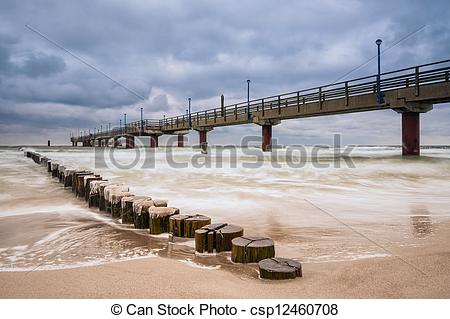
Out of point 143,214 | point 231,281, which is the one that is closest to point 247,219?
point 143,214

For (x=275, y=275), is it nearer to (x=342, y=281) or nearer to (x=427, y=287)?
(x=342, y=281)

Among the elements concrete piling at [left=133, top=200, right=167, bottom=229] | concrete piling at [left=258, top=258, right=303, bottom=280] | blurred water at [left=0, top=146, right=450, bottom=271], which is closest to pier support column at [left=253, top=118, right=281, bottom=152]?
blurred water at [left=0, top=146, right=450, bottom=271]

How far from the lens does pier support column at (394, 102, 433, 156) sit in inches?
779

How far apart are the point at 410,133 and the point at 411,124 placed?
66cm

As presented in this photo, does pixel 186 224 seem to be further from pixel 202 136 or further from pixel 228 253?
pixel 202 136

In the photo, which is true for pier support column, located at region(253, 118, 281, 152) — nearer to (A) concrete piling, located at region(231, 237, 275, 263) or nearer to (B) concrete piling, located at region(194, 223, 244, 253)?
(B) concrete piling, located at region(194, 223, 244, 253)

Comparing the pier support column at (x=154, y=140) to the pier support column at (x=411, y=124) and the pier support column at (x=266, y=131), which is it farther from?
the pier support column at (x=411, y=124)

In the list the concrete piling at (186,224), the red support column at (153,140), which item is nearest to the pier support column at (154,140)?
the red support column at (153,140)

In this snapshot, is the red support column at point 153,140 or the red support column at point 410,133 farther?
the red support column at point 153,140

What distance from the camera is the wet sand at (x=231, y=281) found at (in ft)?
10.1

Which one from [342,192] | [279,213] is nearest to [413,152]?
[342,192]

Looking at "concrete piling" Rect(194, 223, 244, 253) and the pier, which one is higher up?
the pier

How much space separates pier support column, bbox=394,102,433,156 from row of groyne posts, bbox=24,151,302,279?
18.4 m
